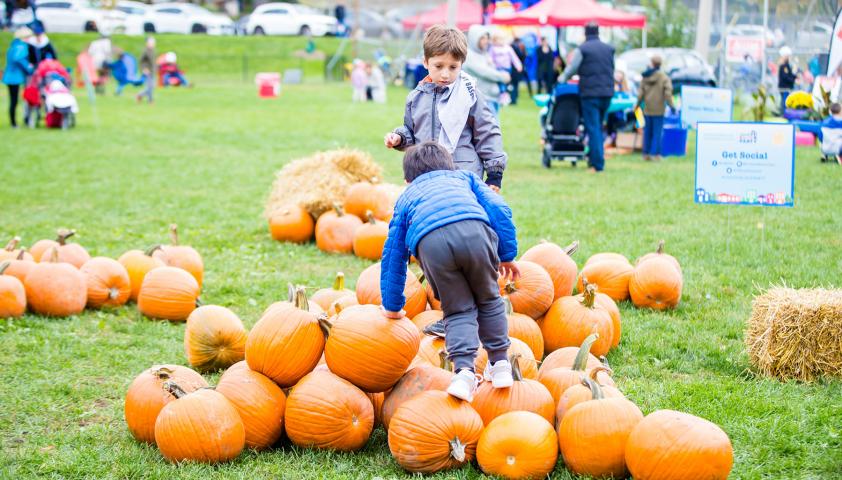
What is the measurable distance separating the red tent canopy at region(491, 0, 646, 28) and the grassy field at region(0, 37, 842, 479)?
765 cm

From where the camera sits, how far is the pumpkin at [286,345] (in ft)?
13.3

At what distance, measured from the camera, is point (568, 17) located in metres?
23.9

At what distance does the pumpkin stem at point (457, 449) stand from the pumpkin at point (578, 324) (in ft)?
4.88

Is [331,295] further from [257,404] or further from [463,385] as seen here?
[463,385]

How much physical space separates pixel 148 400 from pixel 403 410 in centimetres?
124

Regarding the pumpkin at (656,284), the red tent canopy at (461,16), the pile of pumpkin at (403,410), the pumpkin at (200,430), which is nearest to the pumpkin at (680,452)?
the pile of pumpkin at (403,410)

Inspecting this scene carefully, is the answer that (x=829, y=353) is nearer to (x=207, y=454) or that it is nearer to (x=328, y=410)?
(x=328, y=410)

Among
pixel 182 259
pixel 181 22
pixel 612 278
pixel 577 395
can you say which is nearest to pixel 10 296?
pixel 182 259

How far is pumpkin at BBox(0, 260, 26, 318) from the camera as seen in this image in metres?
5.95

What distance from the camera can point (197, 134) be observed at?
2020 cm

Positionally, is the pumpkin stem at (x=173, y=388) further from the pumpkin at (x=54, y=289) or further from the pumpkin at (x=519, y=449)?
the pumpkin at (x=54, y=289)

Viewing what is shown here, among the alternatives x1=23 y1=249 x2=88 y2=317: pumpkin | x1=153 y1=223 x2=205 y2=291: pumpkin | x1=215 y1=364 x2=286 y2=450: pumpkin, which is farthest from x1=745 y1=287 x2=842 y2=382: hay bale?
x1=23 y1=249 x2=88 y2=317: pumpkin

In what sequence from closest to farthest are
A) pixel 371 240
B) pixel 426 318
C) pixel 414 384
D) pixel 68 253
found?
pixel 414 384 → pixel 426 318 → pixel 68 253 → pixel 371 240

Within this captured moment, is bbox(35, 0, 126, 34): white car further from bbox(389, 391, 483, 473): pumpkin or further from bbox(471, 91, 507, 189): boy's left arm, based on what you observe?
bbox(389, 391, 483, 473): pumpkin
